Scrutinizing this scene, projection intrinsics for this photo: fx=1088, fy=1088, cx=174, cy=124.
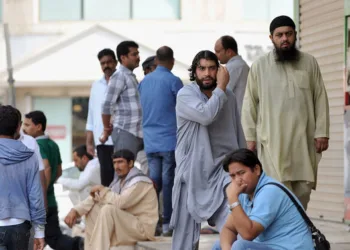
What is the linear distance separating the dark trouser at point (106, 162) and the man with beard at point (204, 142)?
11.8 ft

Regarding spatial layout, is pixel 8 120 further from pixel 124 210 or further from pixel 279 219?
pixel 124 210

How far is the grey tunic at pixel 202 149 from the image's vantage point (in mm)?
8453

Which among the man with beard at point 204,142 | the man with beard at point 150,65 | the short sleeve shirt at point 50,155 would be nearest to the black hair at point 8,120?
the man with beard at point 204,142

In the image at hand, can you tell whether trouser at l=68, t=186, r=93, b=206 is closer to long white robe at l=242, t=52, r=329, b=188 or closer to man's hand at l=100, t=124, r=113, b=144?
man's hand at l=100, t=124, r=113, b=144

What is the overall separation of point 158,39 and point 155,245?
68.7ft

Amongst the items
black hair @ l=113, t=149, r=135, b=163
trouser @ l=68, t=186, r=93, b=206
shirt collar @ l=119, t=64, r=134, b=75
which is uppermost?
shirt collar @ l=119, t=64, r=134, b=75

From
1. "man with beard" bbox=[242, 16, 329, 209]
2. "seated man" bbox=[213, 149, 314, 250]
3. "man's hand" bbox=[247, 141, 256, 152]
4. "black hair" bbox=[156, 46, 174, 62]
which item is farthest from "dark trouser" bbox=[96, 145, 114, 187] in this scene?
"seated man" bbox=[213, 149, 314, 250]

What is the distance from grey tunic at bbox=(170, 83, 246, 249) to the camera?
27.7 feet

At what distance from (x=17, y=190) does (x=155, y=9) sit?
25665 millimetres

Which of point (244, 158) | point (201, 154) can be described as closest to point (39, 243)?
point (201, 154)

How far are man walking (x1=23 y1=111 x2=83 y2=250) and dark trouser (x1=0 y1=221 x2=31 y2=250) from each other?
11.9 ft

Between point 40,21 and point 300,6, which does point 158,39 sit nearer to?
point 40,21

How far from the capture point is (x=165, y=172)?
1117 centimetres

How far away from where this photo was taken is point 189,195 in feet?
27.9
